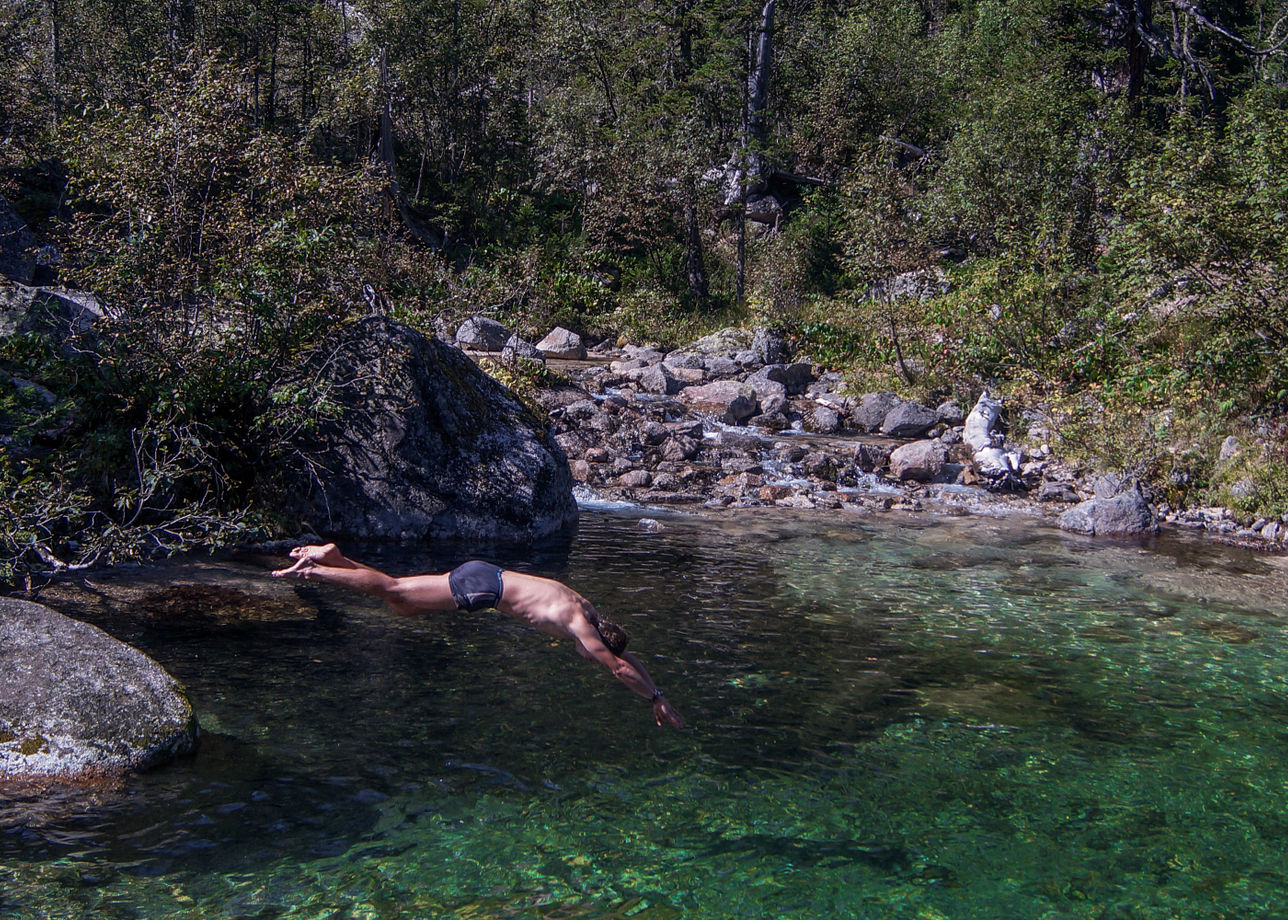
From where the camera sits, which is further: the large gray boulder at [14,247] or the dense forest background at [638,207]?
the large gray boulder at [14,247]

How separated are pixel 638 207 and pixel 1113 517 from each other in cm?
2124

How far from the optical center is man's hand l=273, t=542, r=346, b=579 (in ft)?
18.3

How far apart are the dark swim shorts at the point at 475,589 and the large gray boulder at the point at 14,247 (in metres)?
16.7

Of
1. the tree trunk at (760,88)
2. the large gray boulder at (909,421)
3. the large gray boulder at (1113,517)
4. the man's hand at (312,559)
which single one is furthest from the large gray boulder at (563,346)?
the man's hand at (312,559)

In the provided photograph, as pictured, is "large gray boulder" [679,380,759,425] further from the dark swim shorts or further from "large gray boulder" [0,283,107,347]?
the dark swim shorts

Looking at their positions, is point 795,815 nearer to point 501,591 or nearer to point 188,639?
point 501,591

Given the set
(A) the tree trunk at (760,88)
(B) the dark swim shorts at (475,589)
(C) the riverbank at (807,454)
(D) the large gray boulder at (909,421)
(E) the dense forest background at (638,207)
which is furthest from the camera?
(A) the tree trunk at (760,88)

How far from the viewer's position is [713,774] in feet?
20.6

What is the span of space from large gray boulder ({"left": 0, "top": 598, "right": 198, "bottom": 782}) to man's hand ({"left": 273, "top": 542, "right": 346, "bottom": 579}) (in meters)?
1.21

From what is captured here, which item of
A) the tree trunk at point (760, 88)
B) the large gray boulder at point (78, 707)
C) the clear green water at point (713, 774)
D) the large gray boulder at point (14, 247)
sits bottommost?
the clear green water at point (713, 774)

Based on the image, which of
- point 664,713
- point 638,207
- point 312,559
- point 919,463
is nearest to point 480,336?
point 638,207

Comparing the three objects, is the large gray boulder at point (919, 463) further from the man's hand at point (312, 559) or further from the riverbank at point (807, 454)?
the man's hand at point (312, 559)

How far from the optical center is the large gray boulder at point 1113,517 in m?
15.1

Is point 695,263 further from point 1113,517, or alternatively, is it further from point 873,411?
point 1113,517
